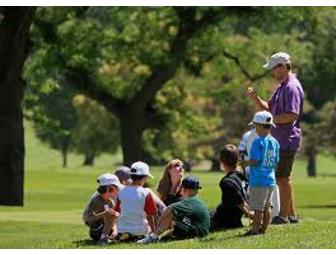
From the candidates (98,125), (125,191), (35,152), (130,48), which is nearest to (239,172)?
(125,191)

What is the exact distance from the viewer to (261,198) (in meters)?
12.2

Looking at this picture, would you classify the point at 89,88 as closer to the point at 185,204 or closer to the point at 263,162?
the point at 185,204

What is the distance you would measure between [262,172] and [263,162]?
0.12 m

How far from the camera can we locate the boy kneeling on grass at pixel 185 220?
12.4 meters

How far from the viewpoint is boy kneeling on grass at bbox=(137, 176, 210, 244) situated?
12.4 metres

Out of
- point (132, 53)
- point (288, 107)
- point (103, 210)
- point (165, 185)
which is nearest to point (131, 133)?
point (132, 53)

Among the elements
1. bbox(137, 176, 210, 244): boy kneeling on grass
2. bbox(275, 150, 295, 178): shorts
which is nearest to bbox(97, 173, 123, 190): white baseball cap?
bbox(137, 176, 210, 244): boy kneeling on grass

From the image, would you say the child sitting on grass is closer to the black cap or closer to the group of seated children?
the group of seated children

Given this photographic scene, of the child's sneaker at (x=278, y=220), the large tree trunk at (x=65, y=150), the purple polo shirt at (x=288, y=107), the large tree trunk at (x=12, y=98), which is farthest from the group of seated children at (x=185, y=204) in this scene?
the large tree trunk at (x=65, y=150)

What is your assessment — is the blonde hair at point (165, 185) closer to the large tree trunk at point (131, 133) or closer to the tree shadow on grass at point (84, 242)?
the tree shadow on grass at point (84, 242)

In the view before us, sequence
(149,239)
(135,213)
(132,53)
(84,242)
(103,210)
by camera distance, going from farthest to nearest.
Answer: (132,53) < (84,242) < (103,210) < (135,213) < (149,239)

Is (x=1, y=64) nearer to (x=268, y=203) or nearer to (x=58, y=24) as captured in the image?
(x=58, y=24)

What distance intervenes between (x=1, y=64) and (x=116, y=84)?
13.9 metres

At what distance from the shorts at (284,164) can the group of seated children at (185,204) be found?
47 centimetres
